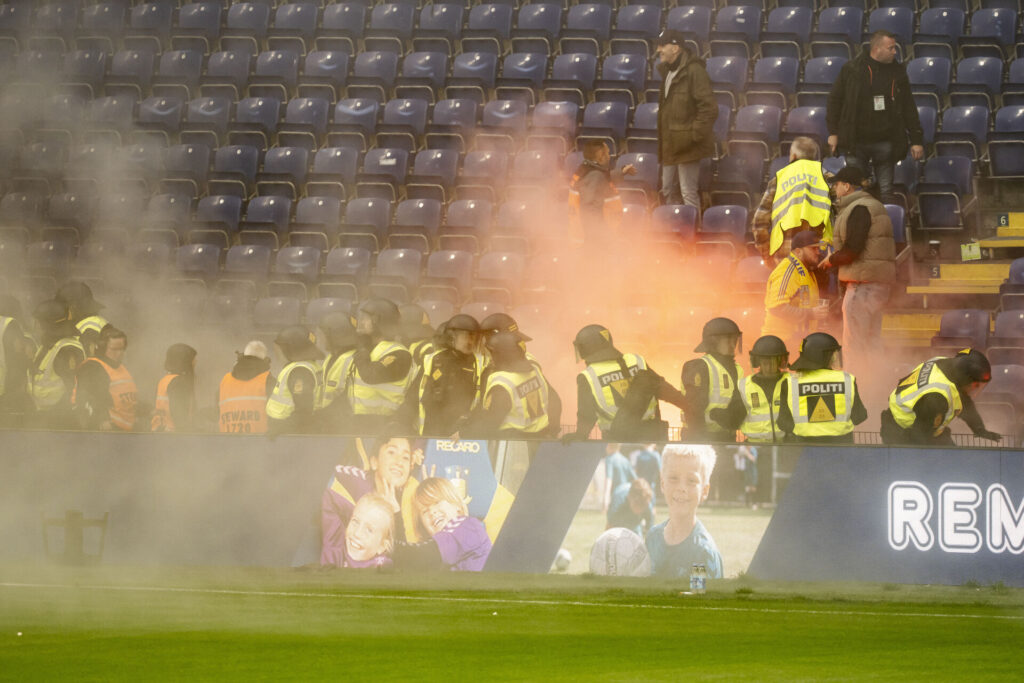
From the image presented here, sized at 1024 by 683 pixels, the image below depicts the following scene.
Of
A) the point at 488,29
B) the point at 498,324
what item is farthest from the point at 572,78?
the point at 498,324

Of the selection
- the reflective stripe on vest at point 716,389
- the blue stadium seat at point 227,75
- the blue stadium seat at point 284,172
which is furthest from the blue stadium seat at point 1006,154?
the blue stadium seat at point 227,75

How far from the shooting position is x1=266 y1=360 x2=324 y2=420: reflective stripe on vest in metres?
10.4

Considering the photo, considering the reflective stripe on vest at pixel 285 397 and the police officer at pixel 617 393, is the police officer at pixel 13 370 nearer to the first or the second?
the reflective stripe on vest at pixel 285 397

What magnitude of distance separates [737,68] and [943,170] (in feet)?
9.69

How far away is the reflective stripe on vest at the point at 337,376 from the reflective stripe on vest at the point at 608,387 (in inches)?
71.4

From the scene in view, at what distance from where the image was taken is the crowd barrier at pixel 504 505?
8.73 m

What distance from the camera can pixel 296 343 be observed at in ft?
34.9

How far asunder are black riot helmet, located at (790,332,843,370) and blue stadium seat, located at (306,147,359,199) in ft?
27.7

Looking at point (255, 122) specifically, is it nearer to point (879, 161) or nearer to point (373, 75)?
point (373, 75)

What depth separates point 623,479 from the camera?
29.7 feet

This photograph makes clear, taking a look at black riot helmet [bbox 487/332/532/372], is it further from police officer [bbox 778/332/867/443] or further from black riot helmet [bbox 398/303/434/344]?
police officer [bbox 778/332/867/443]

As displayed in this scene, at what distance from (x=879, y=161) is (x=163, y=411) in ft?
23.7

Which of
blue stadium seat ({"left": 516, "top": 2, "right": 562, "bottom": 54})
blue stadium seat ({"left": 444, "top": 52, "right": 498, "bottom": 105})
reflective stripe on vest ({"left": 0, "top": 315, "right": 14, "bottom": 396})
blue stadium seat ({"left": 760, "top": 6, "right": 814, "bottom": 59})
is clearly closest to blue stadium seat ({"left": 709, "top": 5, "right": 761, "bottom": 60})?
blue stadium seat ({"left": 760, "top": 6, "right": 814, "bottom": 59})

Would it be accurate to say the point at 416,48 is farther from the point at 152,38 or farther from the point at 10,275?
the point at 10,275
